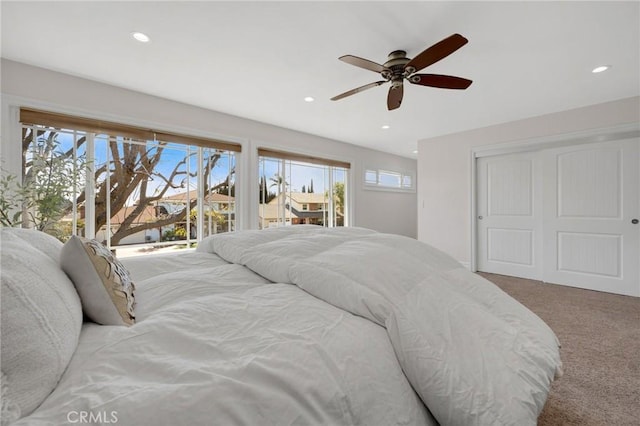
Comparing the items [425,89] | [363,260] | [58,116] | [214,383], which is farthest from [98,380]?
[425,89]

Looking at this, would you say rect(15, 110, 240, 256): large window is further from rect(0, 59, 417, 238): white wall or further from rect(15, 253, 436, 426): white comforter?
rect(15, 253, 436, 426): white comforter

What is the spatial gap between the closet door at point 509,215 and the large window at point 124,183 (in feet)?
13.4

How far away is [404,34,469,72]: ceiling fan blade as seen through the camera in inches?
66.9

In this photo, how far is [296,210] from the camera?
4.83 meters

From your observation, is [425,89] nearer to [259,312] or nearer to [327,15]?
[327,15]

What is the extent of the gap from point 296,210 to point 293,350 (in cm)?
417

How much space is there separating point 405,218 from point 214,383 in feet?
21.7

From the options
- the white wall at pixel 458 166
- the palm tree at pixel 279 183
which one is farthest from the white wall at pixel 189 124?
the white wall at pixel 458 166

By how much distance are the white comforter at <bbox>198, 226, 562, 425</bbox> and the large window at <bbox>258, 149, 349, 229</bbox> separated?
9.99 ft

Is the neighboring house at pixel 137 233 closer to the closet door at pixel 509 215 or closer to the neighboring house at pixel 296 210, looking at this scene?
the neighboring house at pixel 296 210

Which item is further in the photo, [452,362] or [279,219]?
[279,219]

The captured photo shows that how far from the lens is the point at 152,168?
11.1 feet

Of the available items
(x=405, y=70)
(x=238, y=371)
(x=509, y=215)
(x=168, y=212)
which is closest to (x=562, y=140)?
(x=509, y=215)

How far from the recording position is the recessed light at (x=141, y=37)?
208cm
